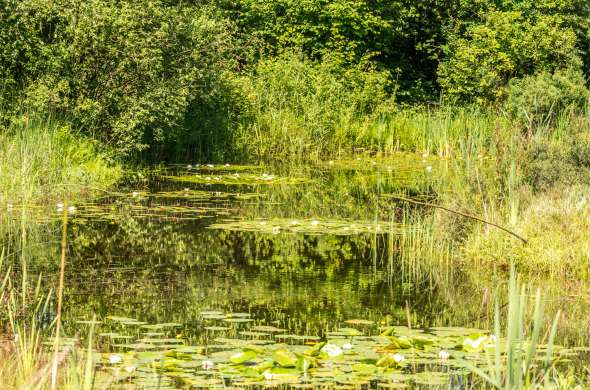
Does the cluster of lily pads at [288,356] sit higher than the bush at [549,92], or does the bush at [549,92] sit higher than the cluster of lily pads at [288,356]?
the bush at [549,92]

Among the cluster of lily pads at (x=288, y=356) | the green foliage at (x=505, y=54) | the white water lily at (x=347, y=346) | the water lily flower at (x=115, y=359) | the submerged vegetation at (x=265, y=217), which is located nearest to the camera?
the cluster of lily pads at (x=288, y=356)

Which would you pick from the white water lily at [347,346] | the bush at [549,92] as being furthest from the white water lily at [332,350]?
the bush at [549,92]

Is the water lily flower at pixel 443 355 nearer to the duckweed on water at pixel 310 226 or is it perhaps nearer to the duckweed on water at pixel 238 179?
the duckweed on water at pixel 310 226

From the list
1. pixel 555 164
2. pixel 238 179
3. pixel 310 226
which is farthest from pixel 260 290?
pixel 238 179

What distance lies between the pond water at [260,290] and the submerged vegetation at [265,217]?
0.03m

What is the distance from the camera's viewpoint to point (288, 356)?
6.21 m

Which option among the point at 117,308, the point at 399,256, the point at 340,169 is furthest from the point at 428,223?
the point at 340,169

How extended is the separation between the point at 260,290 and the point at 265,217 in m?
4.25

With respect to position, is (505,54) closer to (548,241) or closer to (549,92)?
(549,92)

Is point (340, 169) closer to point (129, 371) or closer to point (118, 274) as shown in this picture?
point (118, 274)

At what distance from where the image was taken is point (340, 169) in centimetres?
Result: 2134

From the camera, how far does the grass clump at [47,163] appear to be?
1280cm

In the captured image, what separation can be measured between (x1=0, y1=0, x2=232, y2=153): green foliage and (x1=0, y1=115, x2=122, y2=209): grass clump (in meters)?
0.56

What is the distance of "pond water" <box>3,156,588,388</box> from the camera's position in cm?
612
